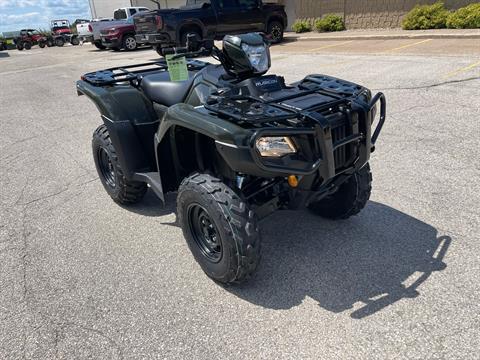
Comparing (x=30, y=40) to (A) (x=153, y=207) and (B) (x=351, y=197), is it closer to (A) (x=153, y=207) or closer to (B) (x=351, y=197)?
(A) (x=153, y=207)

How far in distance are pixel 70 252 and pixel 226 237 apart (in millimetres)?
1609

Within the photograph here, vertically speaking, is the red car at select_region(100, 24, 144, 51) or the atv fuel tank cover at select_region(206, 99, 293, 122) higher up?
the atv fuel tank cover at select_region(206, 99, 293, 122)

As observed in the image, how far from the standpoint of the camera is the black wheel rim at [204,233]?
2.82 metres

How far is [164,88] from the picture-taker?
11.2ft

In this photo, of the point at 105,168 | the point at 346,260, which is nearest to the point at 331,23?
the point at 105,168

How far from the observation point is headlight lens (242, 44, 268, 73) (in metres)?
2.81

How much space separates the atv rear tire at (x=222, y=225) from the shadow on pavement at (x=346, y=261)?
225 millimetres

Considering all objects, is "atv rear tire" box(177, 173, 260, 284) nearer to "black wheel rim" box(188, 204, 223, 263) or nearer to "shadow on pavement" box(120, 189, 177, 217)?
"black wheel rim" box(188, 204, 223, 263)

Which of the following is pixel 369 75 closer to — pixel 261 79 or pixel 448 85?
pixel 448 85

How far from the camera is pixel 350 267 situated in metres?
2.94

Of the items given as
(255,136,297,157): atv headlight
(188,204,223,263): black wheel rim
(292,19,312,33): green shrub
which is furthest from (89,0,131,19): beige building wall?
(255,136,297,157): atv headlight

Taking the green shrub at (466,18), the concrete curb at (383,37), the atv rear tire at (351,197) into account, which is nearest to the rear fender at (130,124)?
the atv rear tire at (351,197)

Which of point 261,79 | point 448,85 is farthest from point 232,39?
point 448,85

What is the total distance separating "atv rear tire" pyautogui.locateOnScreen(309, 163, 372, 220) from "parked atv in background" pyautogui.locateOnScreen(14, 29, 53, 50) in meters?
35.2
